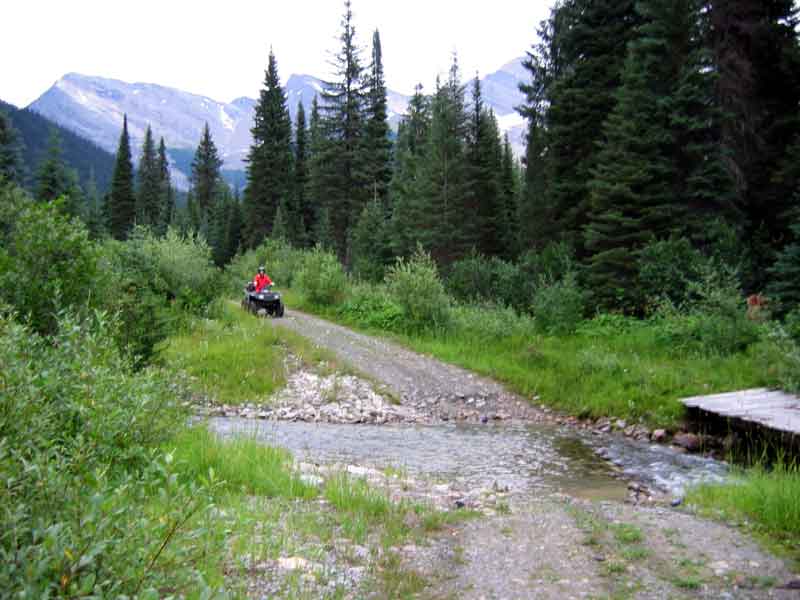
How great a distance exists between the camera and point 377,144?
1857 inches

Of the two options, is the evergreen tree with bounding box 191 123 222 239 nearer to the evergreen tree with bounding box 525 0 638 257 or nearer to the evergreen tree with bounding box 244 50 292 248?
the evergreen tree with bounding box 244 50 292 248

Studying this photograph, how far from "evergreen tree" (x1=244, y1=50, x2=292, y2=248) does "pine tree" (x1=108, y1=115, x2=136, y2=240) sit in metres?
22.3

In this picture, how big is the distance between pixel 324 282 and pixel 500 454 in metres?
15.2

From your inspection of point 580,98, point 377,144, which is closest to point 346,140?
point 377,144

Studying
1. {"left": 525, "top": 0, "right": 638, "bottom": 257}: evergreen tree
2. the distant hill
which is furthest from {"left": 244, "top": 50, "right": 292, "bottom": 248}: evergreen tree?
the distant hill

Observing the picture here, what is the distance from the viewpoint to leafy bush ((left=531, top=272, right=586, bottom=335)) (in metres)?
15.5

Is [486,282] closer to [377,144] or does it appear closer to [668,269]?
[668,269]

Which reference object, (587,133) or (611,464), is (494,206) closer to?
(587,133)

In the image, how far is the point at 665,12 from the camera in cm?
1891

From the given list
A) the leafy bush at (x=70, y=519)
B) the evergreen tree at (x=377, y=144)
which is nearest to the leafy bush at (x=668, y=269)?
the leafy bush at (x=70, y=519)

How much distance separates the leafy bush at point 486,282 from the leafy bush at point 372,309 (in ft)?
9.49

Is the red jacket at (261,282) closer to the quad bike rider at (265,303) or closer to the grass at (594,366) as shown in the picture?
the quad bike rider at (265,303)

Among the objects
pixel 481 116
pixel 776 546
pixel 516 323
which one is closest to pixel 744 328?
pixel 516 323

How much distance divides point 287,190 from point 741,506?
2193 inches
